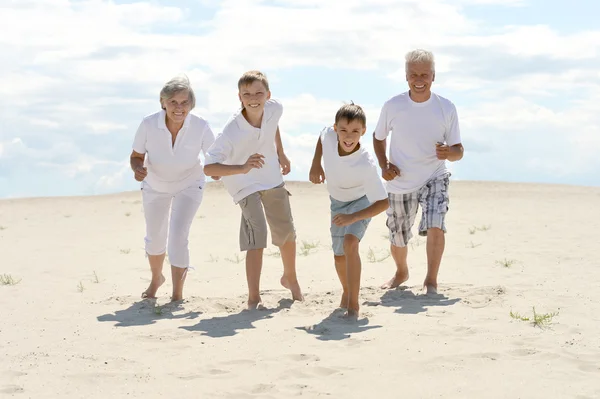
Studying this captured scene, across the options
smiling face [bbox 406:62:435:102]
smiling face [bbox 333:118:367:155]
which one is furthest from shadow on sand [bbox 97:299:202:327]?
smiling face [bbox 406:62:435:102]

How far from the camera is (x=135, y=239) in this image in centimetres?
1392

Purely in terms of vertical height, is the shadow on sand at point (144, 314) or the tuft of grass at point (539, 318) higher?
the tuft of grass at point (539, 318)

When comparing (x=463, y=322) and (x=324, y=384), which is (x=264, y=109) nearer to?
(x=463, y=322)

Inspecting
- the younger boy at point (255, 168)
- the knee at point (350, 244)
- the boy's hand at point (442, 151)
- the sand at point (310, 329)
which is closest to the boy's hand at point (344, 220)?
the knee at point (350, 244)

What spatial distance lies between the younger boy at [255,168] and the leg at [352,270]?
3.15 ft

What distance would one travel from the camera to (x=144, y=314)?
6633 millimetres

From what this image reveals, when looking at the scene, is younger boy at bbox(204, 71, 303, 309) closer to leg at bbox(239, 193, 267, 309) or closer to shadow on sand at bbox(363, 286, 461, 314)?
leg at bbox(239, 193, 267, 309)

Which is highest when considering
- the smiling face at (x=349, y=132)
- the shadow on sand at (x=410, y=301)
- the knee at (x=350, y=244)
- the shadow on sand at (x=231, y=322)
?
the smiling face at (x=349, y=132)

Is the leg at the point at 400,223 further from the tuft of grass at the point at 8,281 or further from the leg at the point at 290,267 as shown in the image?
the tuft of grass at the point at 8,281

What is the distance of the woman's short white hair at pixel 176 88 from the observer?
6828 mm

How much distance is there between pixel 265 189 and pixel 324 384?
254 cm

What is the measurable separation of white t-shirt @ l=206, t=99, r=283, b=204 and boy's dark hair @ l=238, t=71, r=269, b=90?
0.82 feet

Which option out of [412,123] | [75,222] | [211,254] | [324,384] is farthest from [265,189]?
[75,222]

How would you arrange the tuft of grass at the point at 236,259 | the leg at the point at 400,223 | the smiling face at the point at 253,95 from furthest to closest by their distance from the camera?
the tuft of grass at the point at 236,259 → the leg at the point at 400,223 → the smiling face at the point at 253,95
